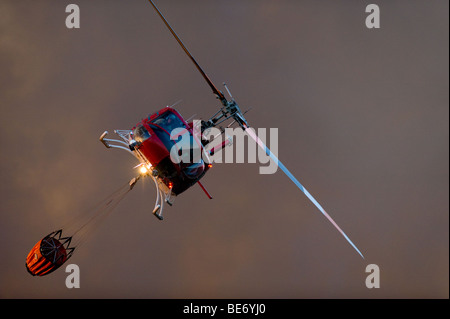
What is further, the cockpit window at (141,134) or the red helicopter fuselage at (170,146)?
the cockpit window at (141,134)

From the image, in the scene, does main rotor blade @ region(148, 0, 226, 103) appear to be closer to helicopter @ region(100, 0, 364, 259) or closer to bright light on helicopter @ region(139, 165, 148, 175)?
helicopter @ region(100, 0, 364, 259)

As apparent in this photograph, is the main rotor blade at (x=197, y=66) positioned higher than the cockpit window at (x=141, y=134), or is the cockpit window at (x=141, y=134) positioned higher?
→ the main rotor blade at (x=197, y=66)

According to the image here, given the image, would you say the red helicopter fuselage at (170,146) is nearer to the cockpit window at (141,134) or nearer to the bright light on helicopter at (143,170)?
the cockpit window at (141,134)

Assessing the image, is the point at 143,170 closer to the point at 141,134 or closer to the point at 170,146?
the point at 141,134

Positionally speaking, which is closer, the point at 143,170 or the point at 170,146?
the point at 170,146

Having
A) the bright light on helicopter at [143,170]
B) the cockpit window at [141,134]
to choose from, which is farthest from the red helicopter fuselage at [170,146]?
the bright light on helicopter at [143,170]

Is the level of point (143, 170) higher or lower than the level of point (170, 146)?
lower

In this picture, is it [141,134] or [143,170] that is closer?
[141,134]

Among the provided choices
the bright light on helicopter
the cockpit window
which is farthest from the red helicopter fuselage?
the bright light on helicopter
